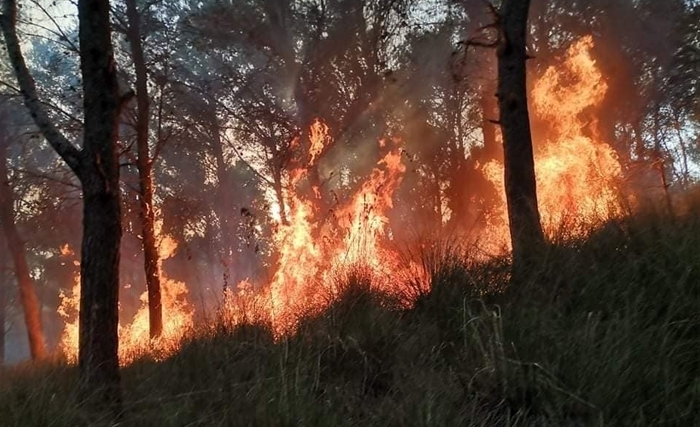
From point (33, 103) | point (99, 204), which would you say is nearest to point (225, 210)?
point (33, 103)

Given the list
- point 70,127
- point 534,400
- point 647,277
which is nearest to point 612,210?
point 647,277

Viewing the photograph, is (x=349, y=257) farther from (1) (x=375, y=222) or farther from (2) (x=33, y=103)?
(2) (x=33, y=103)

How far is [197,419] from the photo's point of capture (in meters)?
3.50

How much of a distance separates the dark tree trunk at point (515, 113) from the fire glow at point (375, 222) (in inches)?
15.5

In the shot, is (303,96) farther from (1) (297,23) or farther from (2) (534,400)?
(2) (534,400)

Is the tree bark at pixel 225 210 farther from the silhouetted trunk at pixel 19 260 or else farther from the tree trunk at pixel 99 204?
the tree trunk at pixel 99 204

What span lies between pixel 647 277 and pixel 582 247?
803 millimetres

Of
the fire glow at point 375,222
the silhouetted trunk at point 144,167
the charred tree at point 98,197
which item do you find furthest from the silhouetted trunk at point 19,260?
the charred tree at point 98,197

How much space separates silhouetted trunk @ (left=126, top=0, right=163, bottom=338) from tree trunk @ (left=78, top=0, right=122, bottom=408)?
7027 millimetres

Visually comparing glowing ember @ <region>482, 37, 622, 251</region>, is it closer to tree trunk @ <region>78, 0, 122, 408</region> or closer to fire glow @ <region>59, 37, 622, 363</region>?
fire glow @ <region>59, 37, 622, 363</region>

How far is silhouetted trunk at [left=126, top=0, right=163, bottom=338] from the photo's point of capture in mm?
11500

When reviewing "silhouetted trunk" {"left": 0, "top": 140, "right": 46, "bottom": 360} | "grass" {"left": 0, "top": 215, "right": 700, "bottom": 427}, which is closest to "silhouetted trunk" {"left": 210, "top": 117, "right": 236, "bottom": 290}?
"silhouetted trunk" {"left": 0, "top": 140, "right": 46, "bottom": 360}

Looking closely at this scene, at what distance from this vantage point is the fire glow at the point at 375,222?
5.76m

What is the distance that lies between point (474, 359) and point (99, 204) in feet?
9.21
